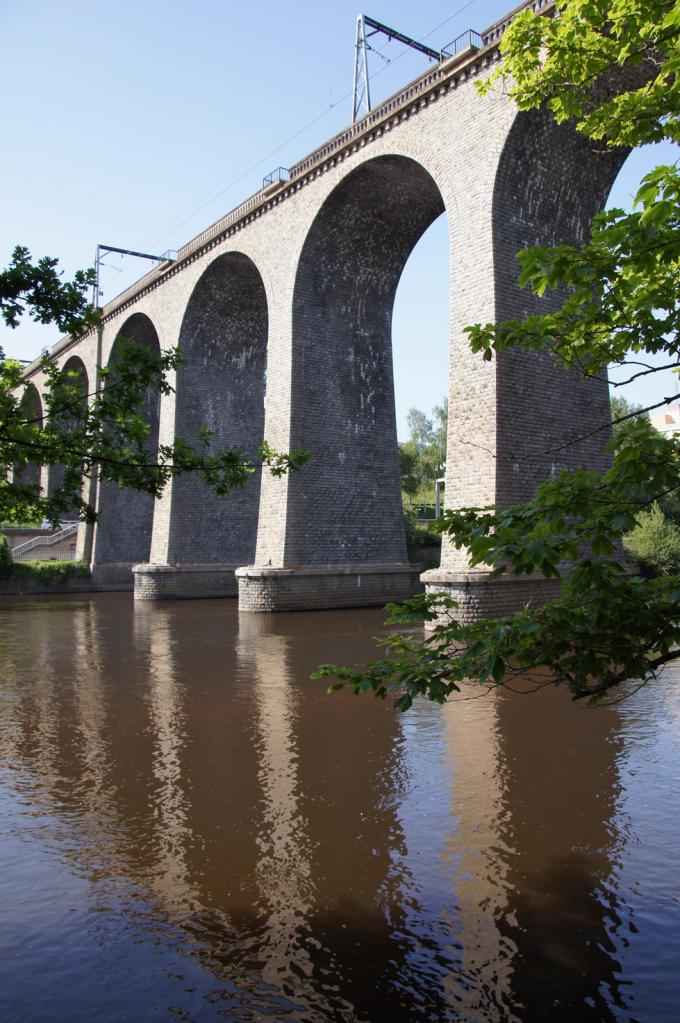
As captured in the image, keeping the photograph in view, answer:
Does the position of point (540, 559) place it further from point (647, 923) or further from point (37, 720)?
point (37, 720)

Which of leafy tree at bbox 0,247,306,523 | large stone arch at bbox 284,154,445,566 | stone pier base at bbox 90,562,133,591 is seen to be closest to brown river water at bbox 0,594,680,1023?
leafy tree at bbox 0,247,306,523

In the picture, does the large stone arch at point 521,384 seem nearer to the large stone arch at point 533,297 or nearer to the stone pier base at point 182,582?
the large stone arch at point 533,297

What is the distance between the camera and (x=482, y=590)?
13047 millimetres

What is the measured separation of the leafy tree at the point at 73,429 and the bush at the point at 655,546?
65.9ft

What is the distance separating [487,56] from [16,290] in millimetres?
12029

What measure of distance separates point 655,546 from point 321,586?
11.8 metres

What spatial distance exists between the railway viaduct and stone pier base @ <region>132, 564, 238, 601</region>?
7 centimetres

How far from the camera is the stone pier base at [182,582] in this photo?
25328 mm

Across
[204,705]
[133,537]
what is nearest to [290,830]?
[204,705]

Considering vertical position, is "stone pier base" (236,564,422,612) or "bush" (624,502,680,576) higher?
"bush" (624,502,680,576)

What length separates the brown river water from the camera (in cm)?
294

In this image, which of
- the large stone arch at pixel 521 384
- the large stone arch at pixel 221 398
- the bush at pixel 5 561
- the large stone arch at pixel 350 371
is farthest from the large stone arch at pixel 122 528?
the large stone arch at pixel 521 384

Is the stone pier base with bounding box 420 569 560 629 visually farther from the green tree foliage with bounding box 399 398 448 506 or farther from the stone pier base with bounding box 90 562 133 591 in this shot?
the green tree foliage with bounding box 399 398 448 506

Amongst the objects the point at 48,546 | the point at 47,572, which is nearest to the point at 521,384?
the point at 47,572
